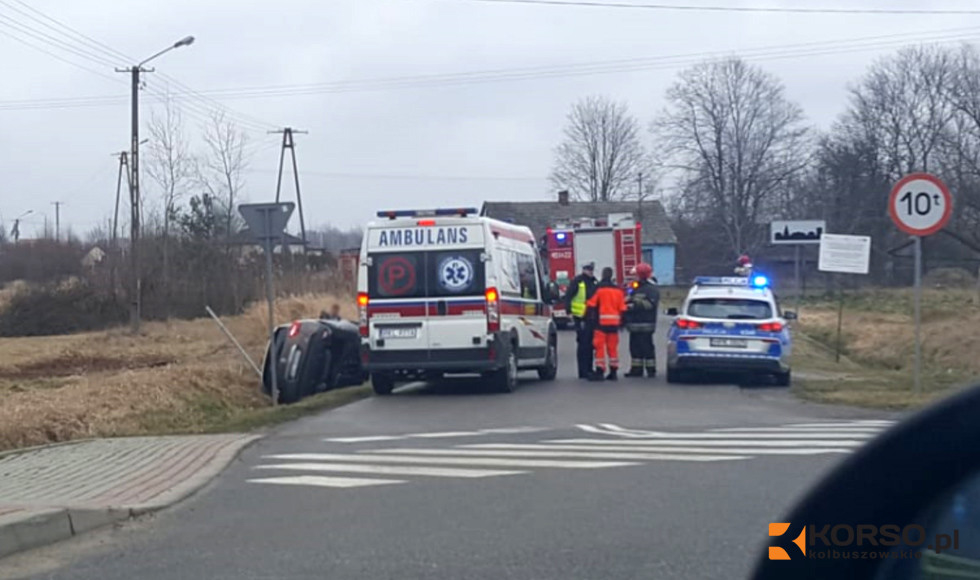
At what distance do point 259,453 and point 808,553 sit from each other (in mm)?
11259

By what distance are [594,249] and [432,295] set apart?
66.9 feet

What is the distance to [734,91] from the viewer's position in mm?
81750

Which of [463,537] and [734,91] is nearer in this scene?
[463,537]

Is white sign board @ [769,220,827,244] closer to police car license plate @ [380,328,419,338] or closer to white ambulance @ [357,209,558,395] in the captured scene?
white ambulance @ [357,209,558,395]

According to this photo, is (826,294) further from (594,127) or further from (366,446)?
(366,446)

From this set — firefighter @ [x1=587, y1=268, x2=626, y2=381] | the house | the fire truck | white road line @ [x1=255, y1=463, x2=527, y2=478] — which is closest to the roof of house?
the house

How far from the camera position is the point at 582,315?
21.8 meters

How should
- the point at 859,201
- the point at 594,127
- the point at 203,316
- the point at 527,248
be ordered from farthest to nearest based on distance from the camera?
1. the point at 594,127
2. the point at 859,201
3. the point at 203,316
4. the point at 527,248

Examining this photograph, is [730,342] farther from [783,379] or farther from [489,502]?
[489,502]

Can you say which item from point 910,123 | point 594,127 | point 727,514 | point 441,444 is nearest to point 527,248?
point 441,444

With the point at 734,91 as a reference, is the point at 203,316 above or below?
below

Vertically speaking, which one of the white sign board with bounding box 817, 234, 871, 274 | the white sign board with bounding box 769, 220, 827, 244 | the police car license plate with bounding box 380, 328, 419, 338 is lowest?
the police car license plate with bounding box 380, 328, 419, 338

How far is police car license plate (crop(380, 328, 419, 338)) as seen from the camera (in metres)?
19.2

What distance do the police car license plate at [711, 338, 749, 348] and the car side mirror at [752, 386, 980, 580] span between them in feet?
59.2
